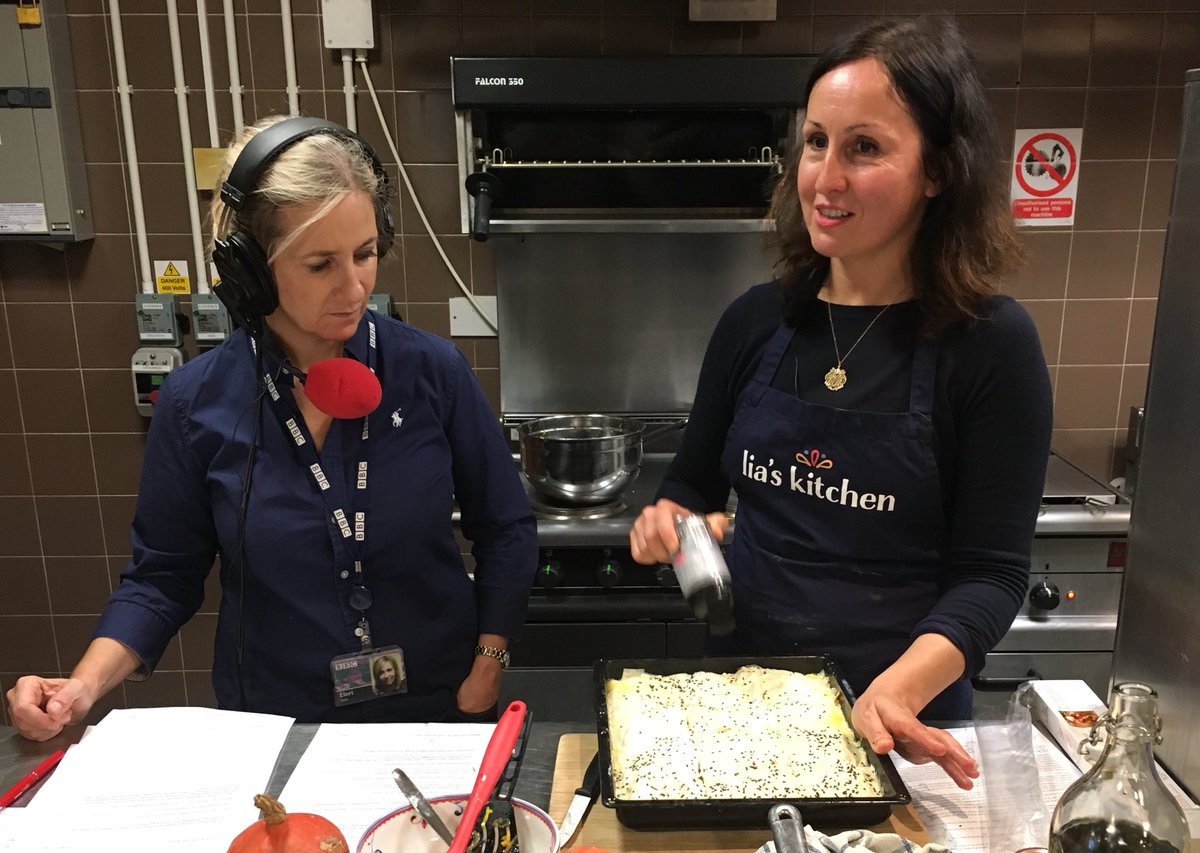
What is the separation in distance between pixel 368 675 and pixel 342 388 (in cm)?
44

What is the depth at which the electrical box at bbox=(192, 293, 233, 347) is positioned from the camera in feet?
8.18

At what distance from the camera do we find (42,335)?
2572 millimetres

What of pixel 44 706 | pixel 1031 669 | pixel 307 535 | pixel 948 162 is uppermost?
pixel 948 162

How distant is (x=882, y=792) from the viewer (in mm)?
931

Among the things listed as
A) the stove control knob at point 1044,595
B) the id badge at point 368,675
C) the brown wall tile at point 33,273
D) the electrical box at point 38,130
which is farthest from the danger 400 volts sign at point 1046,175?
the brown wall tile at point 33,273

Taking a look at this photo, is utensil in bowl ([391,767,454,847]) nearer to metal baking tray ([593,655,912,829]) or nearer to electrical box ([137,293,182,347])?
metal baking tray ([593,655,912,829])

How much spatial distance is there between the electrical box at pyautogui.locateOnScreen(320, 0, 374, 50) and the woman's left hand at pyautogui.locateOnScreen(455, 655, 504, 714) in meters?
1.69

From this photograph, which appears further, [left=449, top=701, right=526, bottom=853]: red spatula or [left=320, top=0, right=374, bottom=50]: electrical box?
[left=320, top=0, right=374, bottom=50]: electrical box

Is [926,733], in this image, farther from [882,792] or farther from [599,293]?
[599,293]

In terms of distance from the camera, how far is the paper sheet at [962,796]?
94 cm

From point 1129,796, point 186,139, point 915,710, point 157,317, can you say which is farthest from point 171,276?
point 1129,796

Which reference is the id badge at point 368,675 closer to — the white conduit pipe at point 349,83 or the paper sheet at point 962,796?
the paper sheet at point 962,796

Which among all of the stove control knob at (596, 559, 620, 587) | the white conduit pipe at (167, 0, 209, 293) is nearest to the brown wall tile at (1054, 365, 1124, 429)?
the stove control knob at (596, 559, 620, 587)

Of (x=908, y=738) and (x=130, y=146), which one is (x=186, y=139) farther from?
(x=908, y=738)
